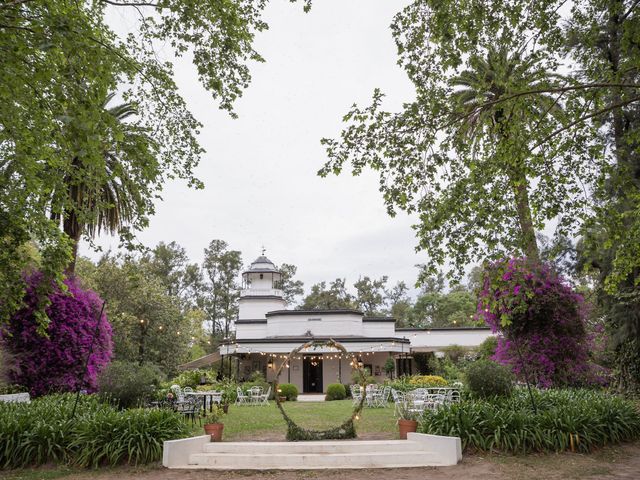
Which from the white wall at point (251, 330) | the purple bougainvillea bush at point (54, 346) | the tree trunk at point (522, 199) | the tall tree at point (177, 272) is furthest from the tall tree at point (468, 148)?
the tall tree at point (177, 272)

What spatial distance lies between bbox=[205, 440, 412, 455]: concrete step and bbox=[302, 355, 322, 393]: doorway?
22.1m

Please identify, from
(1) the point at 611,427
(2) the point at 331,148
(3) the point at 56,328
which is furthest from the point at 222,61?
(3) the point at 56,328

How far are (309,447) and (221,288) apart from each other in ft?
150

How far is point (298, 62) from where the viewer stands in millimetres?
11102

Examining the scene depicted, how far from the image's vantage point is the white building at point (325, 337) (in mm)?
30000

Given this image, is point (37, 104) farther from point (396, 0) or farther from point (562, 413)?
point (562, 413)

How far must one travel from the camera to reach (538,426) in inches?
376

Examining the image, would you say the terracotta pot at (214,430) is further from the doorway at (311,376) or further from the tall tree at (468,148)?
the doorway at (311,376)

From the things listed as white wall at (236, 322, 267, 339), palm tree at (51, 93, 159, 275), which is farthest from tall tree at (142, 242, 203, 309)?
palm tree at (51, 93, 159, 275)

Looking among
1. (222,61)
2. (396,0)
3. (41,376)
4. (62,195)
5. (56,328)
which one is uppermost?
(396,0)

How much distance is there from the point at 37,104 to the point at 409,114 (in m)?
5.78

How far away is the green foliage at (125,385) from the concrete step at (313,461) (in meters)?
4.52

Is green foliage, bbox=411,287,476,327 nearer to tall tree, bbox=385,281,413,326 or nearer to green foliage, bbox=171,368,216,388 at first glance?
tall tree, bbox=385,281,413,326

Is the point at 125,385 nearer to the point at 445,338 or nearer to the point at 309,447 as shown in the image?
the point at 309,447
